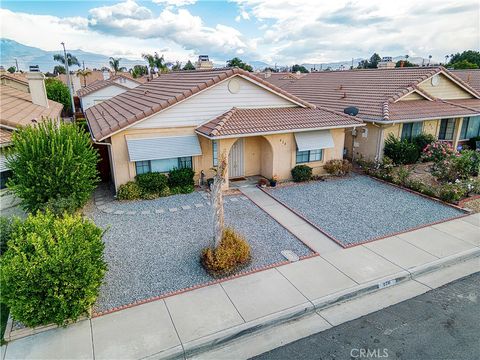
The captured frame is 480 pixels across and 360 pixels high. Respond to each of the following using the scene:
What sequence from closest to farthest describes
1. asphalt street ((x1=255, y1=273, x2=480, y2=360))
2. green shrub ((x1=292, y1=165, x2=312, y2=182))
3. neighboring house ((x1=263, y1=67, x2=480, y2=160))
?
asphalt street ((x1=255, y1=273, x2=480, y2=360)) < green shrub ((x1=292, y1=165, x2=312, y2=182)) < neighboring house ((x1=263, y1=67, x2=480, y2=160))

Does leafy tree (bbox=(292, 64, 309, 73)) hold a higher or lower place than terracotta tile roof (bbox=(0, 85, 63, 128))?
higher

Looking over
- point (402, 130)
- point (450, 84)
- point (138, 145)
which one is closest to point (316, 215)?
point (138, 145)

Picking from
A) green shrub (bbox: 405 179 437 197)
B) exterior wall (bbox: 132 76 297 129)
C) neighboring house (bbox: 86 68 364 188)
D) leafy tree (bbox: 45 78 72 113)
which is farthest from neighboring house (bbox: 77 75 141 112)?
green shrub (bbox: 405 179 437 197)

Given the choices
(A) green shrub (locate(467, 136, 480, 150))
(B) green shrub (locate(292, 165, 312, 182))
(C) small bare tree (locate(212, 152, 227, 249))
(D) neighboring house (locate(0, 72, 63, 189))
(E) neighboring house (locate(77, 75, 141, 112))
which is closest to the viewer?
Result: (C) small bare tree (locate(212, 152, 227, 249))

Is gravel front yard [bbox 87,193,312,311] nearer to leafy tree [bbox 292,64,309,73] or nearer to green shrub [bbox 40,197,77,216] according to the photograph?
green shrub [bbox 40,197,77,216]

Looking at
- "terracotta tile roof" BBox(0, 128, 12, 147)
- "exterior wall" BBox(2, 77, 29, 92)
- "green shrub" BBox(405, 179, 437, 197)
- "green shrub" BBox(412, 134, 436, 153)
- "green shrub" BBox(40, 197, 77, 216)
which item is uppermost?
"exterior wall" BBox(2, 77, 29, 92)

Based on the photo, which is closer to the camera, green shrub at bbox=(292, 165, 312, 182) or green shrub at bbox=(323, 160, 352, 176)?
green shrub at bbox=(292, 165, 312, 182)

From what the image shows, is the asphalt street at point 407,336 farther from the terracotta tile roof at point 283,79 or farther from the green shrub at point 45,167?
the terracotta tile roof at point 283,79
